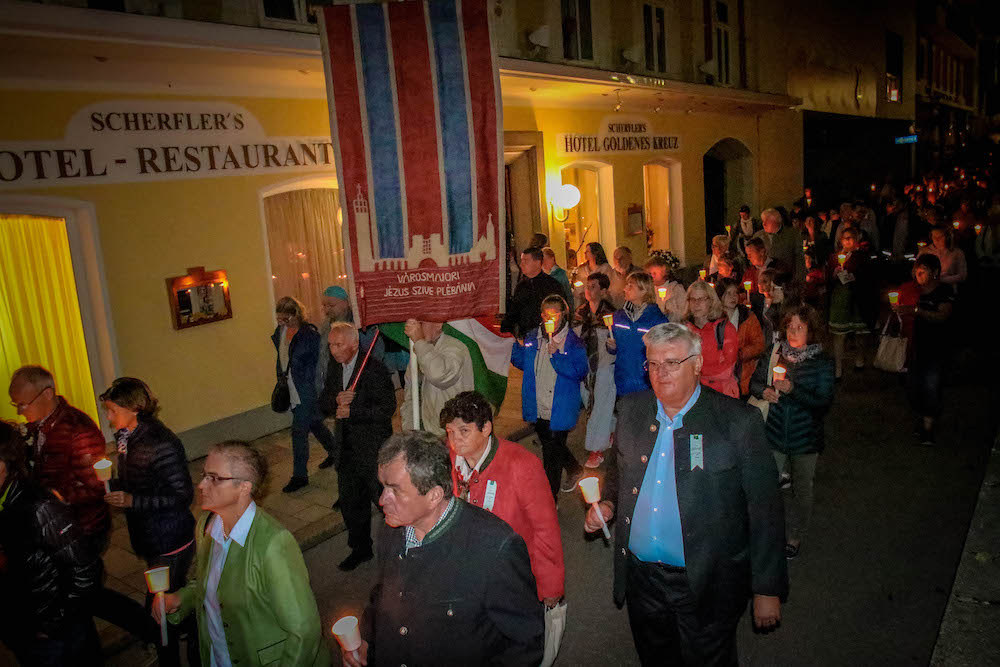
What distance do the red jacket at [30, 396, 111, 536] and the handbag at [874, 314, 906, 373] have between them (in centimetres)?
853

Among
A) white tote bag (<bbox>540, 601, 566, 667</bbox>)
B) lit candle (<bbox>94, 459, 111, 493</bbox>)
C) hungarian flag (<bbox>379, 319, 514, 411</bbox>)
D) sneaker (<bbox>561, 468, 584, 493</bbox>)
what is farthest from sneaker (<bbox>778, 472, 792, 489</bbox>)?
lit candle (<bbox>94, 459, 111, 493</bbox>)

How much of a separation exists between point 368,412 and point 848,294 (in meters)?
7.55

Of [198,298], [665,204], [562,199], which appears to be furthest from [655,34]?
[198,298]

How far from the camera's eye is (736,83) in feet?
62.0

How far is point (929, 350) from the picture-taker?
7684 mm

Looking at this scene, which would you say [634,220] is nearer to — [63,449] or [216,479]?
[63,449]

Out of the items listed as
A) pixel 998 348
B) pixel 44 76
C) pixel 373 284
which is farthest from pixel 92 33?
pixel 998 348

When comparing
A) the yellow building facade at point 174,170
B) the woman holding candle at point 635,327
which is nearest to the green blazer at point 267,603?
the woman holding candle at point 635,327

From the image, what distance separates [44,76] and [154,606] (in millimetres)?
6077

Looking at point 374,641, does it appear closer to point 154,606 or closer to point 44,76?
point 154,606

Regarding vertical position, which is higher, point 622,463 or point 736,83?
point 736,83

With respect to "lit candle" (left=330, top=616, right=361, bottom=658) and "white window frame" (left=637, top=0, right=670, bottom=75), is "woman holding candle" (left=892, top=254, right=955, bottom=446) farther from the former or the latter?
"white window frame" (left=637, top=0, right=670, bottom=75)

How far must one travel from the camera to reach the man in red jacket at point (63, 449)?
4691mm

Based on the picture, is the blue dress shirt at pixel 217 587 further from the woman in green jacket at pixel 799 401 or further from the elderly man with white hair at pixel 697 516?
the woman in green jacket at pixel 799 401
